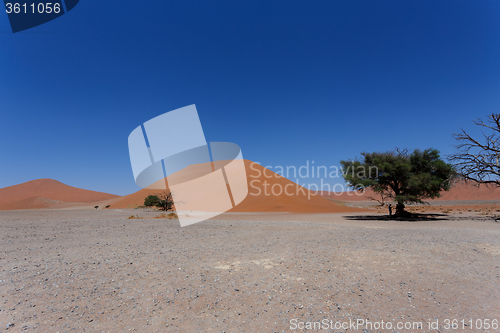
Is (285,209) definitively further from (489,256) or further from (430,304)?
(430,304)

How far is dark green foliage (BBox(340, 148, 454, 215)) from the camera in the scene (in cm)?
2078

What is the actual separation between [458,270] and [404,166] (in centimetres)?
1827

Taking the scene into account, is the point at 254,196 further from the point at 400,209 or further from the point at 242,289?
the point at 242,289

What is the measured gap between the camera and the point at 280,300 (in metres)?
4.07

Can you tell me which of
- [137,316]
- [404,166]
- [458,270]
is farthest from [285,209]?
[137,316]

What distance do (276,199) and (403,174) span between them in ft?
82.0

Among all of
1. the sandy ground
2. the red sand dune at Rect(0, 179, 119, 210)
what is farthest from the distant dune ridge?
the sandy ground

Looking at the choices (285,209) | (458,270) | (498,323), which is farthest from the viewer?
(285,209)

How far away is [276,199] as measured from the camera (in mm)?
43844

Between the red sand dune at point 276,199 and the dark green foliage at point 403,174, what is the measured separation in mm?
14616

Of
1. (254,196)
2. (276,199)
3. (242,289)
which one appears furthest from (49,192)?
(242,289)

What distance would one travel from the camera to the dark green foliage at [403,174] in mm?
20781

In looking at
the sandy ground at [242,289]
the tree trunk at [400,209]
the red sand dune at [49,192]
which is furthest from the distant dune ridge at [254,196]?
the sandy ground at [242,289]

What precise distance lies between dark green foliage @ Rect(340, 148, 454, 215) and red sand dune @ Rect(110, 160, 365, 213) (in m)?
14.6
